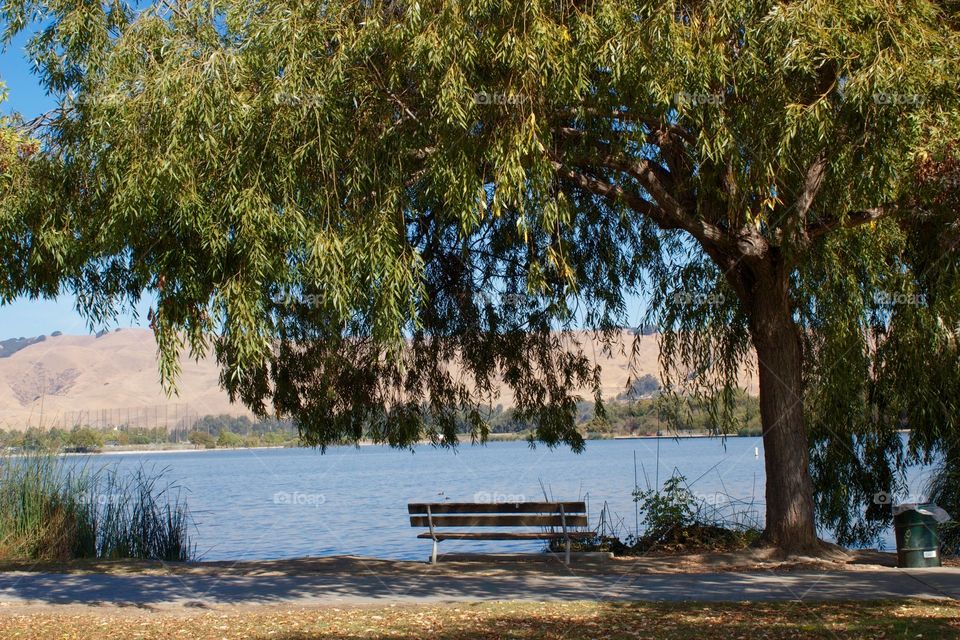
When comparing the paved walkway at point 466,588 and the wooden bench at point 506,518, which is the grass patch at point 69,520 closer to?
the paved walkway at point 466,588

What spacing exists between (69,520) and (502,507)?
5484 millimetres

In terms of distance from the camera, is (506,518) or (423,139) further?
(506,518)

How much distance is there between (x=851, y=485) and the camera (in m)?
12.9

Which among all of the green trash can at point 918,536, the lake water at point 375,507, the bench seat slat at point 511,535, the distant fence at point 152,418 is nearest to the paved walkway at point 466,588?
the green trash can at point 918,536

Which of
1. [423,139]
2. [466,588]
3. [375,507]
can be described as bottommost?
[375,507]

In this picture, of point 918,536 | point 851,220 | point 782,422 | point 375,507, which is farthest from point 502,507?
point 375,507

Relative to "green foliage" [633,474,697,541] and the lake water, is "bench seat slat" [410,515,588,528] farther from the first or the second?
the lake water

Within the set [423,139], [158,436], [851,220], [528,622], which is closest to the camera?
[528,622]

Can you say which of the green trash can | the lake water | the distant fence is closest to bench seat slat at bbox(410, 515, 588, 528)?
the lake water

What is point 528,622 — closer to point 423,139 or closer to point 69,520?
point 423,139

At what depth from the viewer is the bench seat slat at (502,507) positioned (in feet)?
31.7

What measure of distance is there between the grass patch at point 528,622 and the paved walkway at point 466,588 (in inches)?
14.7

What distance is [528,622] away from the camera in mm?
6770

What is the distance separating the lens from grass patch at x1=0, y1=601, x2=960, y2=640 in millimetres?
6301
